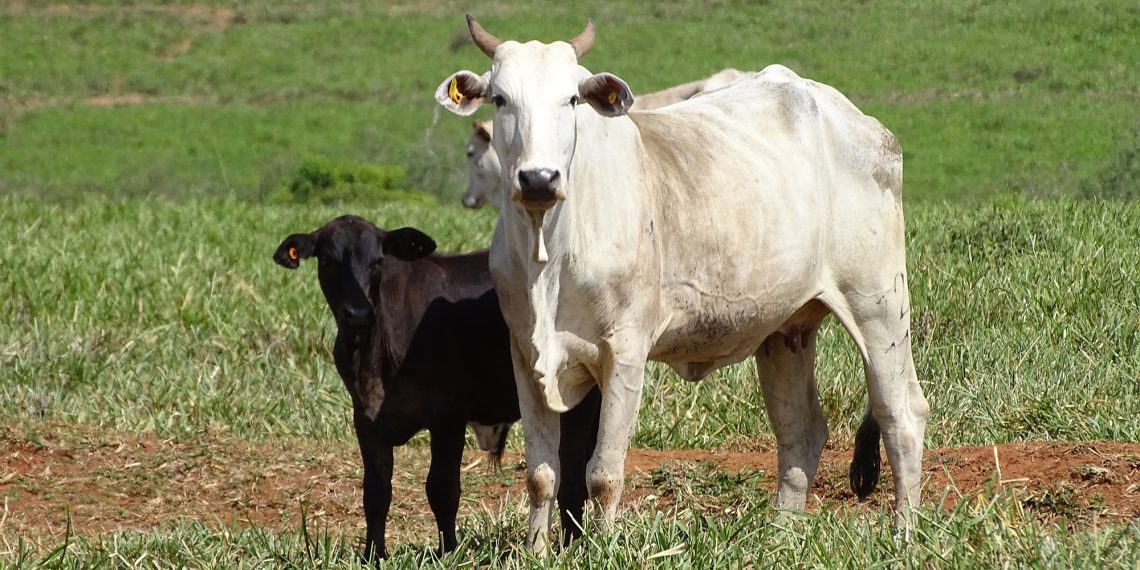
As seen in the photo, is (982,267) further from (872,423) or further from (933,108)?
(933,108)

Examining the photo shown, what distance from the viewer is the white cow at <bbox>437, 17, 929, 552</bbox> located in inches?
187

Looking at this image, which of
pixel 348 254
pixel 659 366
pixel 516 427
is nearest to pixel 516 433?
pixel 516 427

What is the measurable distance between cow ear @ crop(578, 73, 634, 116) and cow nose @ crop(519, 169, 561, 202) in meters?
0.40

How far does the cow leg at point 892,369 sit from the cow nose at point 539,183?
6.30ft

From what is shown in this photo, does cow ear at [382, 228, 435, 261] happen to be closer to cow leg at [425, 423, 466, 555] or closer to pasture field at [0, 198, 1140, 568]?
cow leg at [425, 423, 466, 555]

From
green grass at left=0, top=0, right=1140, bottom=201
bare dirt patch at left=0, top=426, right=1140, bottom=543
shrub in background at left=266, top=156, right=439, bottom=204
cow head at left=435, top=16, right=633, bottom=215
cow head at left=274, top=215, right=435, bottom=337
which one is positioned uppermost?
green grass at left=0, top=0, right=1140, bottom=201

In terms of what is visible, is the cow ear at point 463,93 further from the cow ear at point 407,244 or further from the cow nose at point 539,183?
the cow ear at point 407,244

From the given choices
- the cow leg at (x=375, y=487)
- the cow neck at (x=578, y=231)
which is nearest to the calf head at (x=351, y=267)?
the cow leg at (x=375, y=487)

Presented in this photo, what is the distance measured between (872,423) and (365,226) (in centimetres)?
218

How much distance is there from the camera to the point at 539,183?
14.5ft

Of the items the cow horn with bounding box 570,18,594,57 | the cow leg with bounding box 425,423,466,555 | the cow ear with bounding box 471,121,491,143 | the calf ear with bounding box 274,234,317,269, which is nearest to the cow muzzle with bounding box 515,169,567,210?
the cow horn with bounding box 570,18,594,57

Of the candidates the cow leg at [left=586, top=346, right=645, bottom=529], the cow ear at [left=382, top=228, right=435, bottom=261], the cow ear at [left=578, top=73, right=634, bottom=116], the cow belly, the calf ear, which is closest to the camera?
the cow ear at [left=578, top=73, right=634, bottom=116]

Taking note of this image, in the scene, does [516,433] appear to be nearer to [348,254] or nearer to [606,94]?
[348,254]

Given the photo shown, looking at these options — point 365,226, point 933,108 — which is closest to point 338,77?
point 933,108
